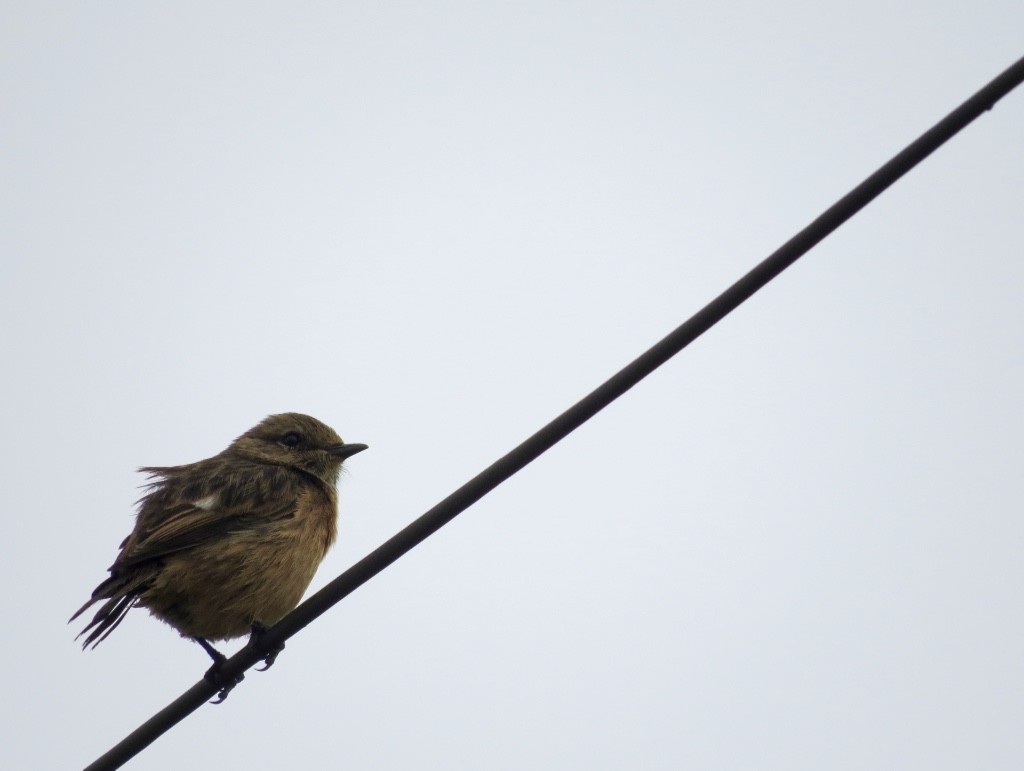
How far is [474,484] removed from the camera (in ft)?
11.5

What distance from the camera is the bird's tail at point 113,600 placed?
546cm

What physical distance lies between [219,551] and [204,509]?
1.40ft

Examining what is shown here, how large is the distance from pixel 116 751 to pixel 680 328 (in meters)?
2.55

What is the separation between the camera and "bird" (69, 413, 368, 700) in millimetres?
5879

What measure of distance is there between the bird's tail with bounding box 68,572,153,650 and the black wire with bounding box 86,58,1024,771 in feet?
5.80

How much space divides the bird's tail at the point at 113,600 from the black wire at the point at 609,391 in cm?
177

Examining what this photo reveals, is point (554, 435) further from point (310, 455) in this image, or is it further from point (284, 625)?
point (310, 455)

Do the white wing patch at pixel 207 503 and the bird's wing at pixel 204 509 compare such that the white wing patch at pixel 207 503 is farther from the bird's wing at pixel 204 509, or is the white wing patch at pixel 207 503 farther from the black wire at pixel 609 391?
the black wire at pixel 609 391

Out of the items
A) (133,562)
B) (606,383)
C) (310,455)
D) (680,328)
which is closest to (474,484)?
(606,383)

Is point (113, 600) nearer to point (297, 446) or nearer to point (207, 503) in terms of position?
point (207, 503)

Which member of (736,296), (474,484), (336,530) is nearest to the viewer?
(736,296)

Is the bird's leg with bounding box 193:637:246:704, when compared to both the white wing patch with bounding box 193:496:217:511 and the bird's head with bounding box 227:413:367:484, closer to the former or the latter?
the white wing patch with bounding box 193:496:217:511

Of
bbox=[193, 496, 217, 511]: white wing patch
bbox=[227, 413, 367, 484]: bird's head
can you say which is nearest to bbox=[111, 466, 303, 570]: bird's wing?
bbox=[193, 496, 217, 511]: white wing patch

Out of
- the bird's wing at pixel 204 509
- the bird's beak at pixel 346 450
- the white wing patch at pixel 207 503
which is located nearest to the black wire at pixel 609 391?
the bird's wing at pixel 204 509
